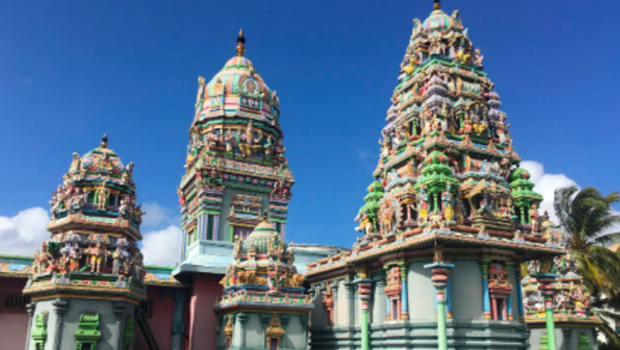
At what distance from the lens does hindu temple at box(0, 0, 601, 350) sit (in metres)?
23.5

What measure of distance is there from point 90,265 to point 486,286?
655 inches

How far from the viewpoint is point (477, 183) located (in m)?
26.2

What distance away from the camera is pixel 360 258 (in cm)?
2639

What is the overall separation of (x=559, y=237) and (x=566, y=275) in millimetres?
5849

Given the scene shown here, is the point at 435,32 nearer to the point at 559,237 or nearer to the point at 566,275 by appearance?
the point at 559,237

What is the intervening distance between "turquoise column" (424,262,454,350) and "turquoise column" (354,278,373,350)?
444 cm

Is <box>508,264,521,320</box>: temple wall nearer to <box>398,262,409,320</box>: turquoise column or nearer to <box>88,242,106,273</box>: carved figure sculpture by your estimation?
<box>398,262,409,320</box>: turquoise column

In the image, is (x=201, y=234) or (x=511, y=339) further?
(x=201, y=234)

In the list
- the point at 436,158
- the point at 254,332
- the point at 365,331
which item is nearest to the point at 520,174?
the point at 436,158

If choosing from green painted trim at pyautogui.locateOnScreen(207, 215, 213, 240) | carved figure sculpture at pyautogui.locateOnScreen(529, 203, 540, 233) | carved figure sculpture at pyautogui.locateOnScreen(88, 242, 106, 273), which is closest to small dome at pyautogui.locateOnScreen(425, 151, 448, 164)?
carved figure sculpture at pyautogui.locateOnScreen(529, 203, 540, 233)

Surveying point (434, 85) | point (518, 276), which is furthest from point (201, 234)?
point (518, 276)

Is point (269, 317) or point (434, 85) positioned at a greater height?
point (434, 85)

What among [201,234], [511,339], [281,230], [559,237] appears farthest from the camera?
[281,230]

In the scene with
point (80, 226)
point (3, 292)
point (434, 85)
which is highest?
point (434, 85)
